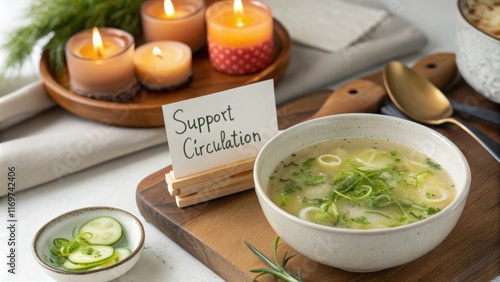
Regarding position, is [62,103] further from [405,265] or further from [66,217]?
[405,265]

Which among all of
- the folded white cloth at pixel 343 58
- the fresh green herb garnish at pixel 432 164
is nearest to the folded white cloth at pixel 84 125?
the folded white cloth at pixel 343 58

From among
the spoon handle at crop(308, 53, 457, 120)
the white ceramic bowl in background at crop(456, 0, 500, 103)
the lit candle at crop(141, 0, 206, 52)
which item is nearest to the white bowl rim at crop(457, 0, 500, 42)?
the white ceramic bowl in background at crop(456, 0, 500, 103)

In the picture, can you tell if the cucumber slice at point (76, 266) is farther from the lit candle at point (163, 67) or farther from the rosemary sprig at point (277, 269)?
the lit candle at point (163, 67)

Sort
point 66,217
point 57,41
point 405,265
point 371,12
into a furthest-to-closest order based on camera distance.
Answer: point 371,12 → point 57,41 → point 66,217 → point 405,265

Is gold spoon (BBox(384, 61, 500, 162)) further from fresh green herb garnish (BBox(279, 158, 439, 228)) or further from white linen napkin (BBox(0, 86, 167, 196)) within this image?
white linen napkin (BBox(0, 86, 167, 196))

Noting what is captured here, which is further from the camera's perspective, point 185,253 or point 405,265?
point 185,253

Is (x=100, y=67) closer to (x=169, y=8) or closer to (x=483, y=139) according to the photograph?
(x=169, y=8)

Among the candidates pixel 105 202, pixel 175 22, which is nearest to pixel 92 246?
pixel 105 202

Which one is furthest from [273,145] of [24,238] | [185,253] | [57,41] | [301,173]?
[57,41]
